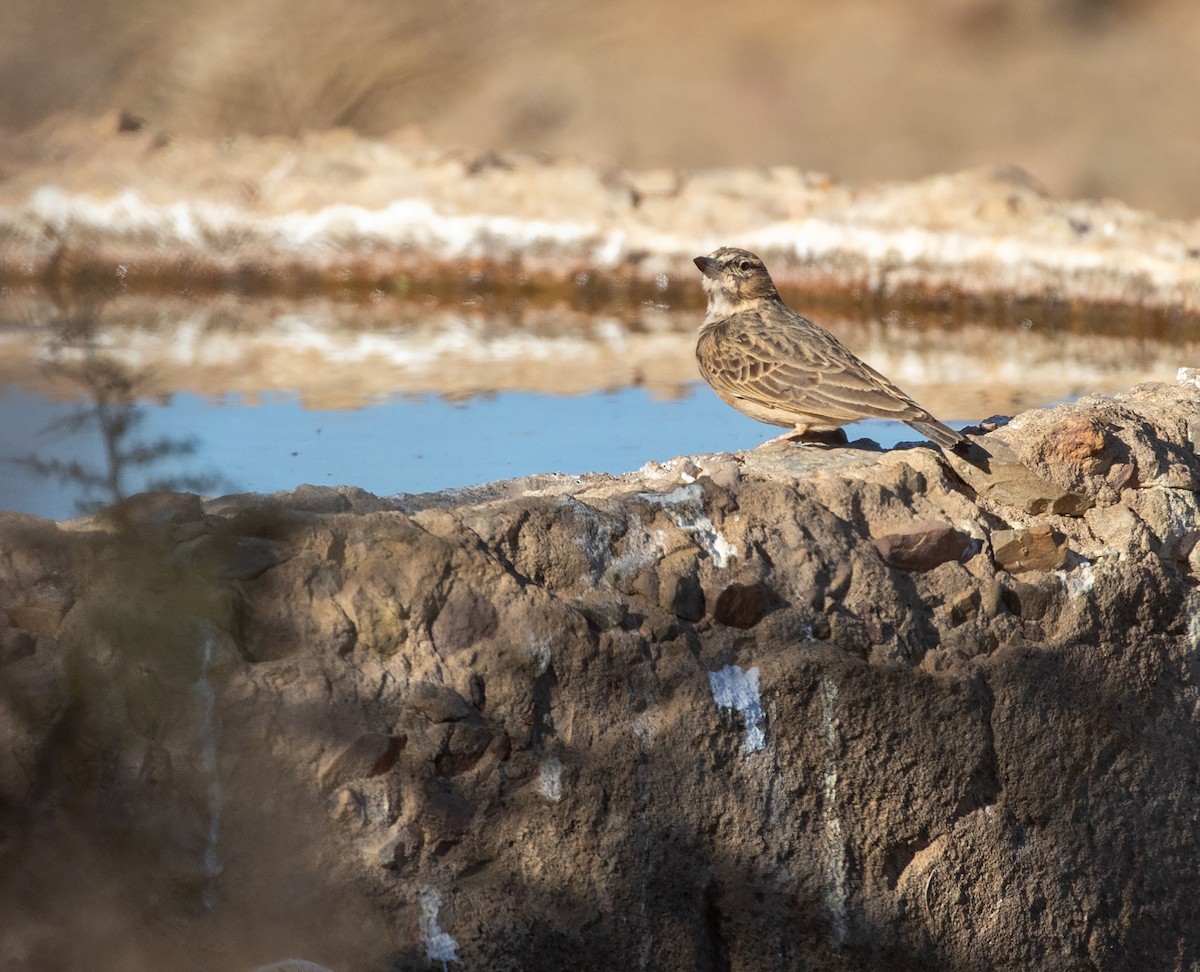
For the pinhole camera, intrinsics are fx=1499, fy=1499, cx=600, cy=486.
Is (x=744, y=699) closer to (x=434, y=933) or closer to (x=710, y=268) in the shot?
(x=434, y=933)

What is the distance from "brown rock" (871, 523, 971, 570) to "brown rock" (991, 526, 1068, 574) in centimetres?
17

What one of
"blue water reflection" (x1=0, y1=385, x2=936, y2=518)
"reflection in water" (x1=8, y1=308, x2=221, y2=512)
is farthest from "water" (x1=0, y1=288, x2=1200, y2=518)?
"reflection in water" (x1=8, y1=308, x2=221, y2=512)

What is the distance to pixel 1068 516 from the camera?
4223 mm

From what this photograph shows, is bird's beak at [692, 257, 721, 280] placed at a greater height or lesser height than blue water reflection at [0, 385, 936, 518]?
greater

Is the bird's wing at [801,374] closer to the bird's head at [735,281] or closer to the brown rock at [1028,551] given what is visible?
the bird's head at [735,281]

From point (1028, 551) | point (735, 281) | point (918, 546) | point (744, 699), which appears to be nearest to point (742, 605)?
point (744, 699)

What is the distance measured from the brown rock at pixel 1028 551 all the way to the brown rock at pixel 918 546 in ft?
0.54

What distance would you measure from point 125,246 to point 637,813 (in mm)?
6844

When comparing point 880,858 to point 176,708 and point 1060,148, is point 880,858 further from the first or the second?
point 1060,148

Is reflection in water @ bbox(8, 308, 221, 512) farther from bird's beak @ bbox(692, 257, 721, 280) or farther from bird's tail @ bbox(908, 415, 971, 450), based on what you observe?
bird's beak @ bbox(692, 257, 721, 280)

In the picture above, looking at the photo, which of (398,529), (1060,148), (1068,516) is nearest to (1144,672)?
(1068,516)

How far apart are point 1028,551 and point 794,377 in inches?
53.9

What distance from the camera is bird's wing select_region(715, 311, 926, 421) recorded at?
4.90 m

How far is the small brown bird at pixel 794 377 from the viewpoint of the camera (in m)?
4.85
